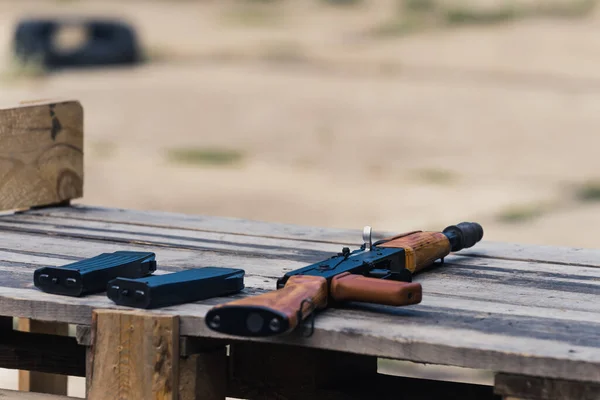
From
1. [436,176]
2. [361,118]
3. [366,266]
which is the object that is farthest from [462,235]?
[361,118]

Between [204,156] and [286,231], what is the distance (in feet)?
26.0

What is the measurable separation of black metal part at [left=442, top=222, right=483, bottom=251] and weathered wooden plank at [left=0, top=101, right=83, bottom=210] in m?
1.34

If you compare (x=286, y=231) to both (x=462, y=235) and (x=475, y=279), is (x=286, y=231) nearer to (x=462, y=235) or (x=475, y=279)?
(x=462, y=235)

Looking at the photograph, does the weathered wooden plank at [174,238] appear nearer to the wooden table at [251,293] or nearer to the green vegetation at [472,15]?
the wooden table at [251,293]

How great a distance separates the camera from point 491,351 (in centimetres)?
210

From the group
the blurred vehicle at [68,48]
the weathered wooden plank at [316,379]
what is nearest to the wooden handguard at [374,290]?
the weathered wooden plank at [316,379]

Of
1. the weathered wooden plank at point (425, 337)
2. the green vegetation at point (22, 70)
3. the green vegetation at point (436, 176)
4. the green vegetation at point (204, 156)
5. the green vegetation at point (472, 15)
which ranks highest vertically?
the green vegetation at point (472, 15)

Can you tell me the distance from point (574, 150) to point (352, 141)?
7.22 ft

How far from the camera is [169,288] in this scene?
7.85 ft

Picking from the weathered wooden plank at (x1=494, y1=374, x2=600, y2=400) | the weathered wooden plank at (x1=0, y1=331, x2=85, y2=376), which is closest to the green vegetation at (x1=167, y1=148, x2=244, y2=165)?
the weathered wooden plank at (x1=0, y1=331, x2=85, y2=376)

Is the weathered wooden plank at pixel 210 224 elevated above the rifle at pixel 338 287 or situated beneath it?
elevated above

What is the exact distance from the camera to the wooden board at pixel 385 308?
7.02 feet

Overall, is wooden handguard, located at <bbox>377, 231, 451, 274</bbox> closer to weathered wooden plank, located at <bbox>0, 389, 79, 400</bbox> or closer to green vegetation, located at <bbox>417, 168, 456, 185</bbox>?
weathered wooden plank, located at <bbox>0, 389, 79, 400</bbox>

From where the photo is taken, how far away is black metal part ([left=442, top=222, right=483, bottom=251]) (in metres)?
3.04
